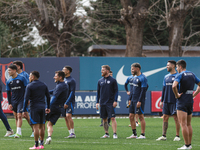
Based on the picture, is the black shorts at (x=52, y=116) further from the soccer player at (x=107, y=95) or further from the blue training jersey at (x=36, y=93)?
the soccer player at (x=107, y=95)

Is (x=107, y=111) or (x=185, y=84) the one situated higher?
(x=185, y=84)

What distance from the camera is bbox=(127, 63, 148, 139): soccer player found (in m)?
10.1

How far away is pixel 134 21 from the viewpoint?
21.1 m

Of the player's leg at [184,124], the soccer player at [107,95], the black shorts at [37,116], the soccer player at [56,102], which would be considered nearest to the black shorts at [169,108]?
the soccer player at [107,95]

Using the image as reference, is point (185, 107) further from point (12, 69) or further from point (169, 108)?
point (12, 69)

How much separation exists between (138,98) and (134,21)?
38.0ft

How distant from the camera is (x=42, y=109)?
311 inches

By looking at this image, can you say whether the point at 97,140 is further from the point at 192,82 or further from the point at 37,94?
the point at 192,82

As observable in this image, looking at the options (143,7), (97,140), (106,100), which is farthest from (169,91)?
(143,7)

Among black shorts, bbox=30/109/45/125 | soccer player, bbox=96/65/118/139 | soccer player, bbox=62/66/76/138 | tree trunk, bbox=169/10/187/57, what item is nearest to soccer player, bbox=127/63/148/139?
soccer player, bbox=96/65/118/139

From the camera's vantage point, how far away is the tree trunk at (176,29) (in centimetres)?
→ 2181

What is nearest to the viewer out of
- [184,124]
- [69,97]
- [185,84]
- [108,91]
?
[184,124]

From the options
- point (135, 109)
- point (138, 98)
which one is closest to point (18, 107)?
point (135, 109)

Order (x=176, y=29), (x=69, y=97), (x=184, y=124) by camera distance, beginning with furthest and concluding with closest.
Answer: (x=176, y=29)
(x=69, y=97)
(x=184, y=124)
